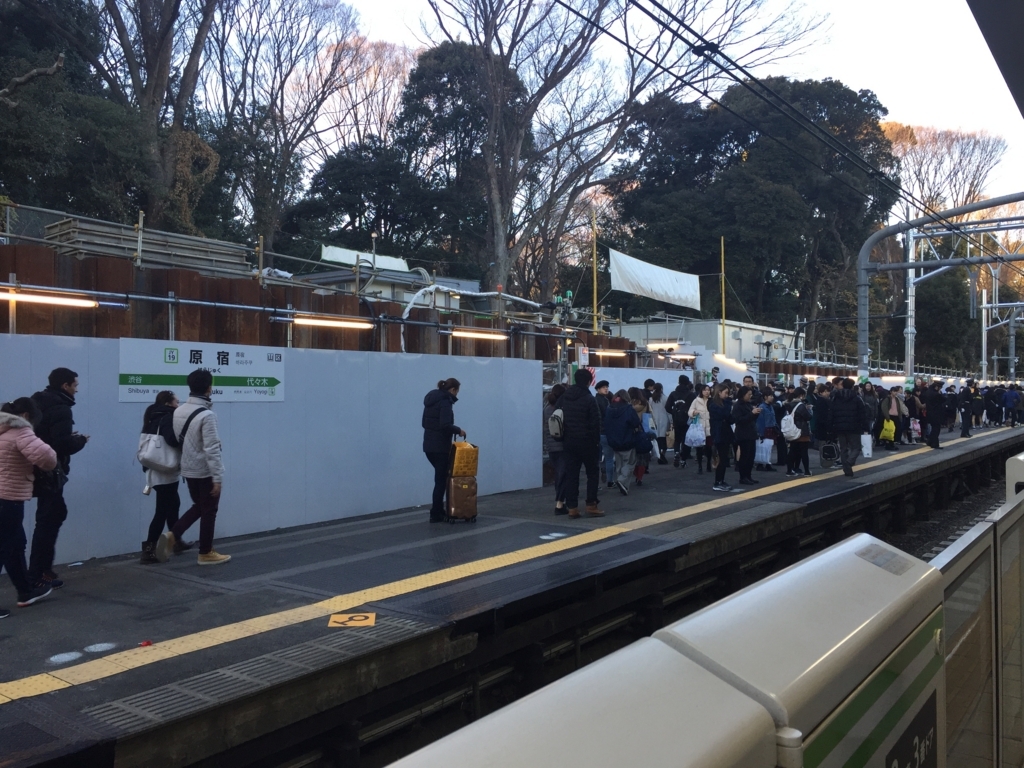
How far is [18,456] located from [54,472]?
1.36 ft

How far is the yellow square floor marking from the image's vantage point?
17.5 feet

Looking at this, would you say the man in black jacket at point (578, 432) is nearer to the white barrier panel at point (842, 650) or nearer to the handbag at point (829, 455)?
the white barrier panel at point (842, 650)

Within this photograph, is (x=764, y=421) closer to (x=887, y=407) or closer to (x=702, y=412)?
(x=702, y=412)

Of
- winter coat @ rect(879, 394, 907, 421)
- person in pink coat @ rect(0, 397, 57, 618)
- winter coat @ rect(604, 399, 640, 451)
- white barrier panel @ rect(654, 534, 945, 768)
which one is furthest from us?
winter coat @ rect(879, 394, 907, 421)

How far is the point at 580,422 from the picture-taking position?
937 centimetres

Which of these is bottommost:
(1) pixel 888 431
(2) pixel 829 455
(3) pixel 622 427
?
(2) pixel 829 455

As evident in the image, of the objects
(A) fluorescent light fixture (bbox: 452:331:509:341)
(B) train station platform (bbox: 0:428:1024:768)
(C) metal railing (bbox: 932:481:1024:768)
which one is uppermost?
(A) fluorescent light fixture (bbox: 452:331:509:341)

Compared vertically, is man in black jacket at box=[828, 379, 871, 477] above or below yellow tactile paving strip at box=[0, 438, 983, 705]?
above

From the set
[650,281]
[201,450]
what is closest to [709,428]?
[201,450]

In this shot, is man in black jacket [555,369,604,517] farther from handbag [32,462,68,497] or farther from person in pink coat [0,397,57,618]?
person in pink coat [0,397,57,618]

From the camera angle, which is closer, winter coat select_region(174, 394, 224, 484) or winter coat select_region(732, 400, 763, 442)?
winter coat select_region(174, 394, 224, 484)

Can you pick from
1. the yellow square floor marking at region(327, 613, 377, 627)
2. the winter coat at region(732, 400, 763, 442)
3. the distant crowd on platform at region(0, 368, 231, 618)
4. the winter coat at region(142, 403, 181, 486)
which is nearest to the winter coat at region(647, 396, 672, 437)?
the winter coat at region(732, 400, 763, 442)

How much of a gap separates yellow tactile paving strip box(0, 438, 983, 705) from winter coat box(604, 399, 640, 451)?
2.16 metres

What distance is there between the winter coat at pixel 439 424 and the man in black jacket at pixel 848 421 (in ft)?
25.1
